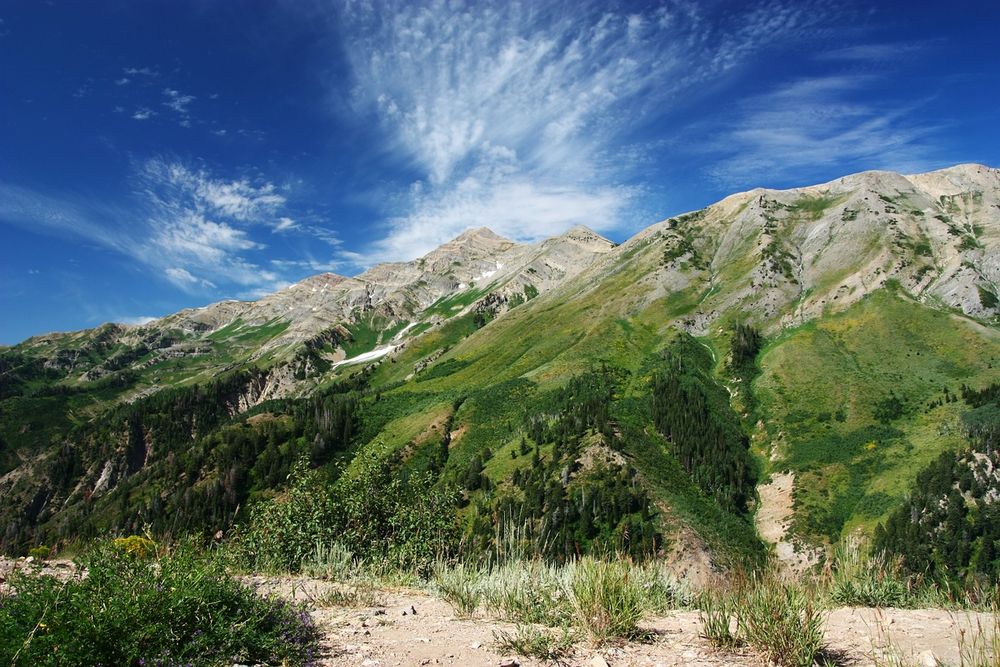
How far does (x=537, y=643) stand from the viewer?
24.0 ft

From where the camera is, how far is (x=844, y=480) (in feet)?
267

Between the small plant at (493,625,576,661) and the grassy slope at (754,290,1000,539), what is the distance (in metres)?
83.0

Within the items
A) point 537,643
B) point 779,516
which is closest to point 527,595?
point 537,643

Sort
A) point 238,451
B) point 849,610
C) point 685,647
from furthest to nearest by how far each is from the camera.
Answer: point 238,451
point 849,610
point 685,647

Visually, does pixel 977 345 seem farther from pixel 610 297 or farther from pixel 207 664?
pixel 207 664

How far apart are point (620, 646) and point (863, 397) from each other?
115 m

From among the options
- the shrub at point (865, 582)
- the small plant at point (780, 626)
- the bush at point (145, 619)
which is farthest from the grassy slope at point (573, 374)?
the bush at point (145, 619)

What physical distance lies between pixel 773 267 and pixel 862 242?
1090 inches

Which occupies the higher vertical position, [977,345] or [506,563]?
[977,345]

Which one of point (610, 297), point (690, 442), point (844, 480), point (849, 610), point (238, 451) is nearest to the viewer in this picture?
point (849, 610)

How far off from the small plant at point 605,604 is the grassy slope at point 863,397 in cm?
8196

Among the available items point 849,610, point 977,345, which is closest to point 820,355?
point 977,345

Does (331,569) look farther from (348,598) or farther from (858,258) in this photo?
(858,258)

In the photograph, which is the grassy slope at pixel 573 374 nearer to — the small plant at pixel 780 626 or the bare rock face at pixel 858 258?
the bare rock face at pixel 858 258
